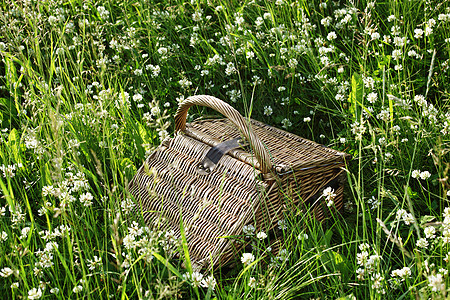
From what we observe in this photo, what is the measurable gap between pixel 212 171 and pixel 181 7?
1.60m

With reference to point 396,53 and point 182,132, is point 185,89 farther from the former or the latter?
point 396,53

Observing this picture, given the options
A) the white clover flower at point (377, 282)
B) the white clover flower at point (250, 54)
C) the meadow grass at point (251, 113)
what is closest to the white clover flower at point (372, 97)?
the meadow grass at point (251, 113)

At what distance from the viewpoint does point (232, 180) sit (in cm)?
205

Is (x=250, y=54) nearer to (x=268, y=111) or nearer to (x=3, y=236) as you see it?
(x=268, y=111)

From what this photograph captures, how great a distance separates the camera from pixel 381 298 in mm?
1680

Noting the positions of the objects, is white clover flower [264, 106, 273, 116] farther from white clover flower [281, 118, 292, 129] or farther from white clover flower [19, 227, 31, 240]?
white clover flower [19, 227, 31, 240]

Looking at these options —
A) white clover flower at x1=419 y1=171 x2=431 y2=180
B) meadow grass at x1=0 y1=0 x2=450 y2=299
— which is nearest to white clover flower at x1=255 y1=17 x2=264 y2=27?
meadow grass at x1=0 y1=0 x2=450 y2=299

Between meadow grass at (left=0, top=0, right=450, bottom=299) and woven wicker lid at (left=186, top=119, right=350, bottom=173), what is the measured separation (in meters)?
0.17

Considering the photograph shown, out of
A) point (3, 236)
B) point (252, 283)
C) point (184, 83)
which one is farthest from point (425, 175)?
point (3, 236)

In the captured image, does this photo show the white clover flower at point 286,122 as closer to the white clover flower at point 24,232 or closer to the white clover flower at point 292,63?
the white clover flower at point 292,63

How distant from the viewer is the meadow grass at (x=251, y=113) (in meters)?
1.90

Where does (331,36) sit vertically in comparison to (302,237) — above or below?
above

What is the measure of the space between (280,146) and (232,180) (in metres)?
0.30

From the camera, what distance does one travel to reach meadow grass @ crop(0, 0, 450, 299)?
1.90 m
